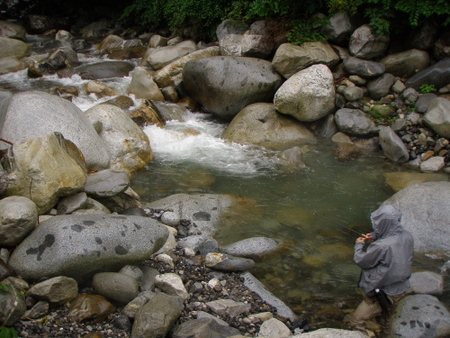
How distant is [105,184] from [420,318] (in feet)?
14.6

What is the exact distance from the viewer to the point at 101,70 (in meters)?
13.4

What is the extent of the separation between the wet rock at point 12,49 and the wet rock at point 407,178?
12694 millimetres

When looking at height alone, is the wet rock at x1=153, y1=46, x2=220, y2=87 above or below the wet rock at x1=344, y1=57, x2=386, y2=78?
below

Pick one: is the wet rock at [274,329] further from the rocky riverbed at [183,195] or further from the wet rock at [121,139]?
the wet rock at [121,139]

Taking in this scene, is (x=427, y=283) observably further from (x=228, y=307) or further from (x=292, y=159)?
(x=292, y=159)

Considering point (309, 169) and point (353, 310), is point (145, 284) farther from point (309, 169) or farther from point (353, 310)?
point (309, 169)

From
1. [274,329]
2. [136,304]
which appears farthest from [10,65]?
[274,329]

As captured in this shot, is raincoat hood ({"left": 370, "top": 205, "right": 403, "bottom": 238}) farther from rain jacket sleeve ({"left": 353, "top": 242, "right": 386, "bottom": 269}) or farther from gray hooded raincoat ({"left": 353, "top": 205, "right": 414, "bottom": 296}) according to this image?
rain jacket sleeve ({"left": 353, "top": 242, "right": 386, "bottom": 269})

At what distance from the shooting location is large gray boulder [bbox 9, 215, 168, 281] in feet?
14.5

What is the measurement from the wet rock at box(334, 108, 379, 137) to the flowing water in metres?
0.59

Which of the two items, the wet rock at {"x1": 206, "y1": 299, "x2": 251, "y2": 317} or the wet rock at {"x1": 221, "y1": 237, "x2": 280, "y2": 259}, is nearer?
the wet rock at {"x1": 206, "y1": 299, "x2": 251, "y2": 317}

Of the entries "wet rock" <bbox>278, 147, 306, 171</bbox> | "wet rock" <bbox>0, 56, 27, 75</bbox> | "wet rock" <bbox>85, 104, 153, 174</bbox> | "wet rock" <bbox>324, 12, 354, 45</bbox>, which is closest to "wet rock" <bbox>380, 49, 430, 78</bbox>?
"wet rock" <bbox>324, 12, 354, 45</bbox>

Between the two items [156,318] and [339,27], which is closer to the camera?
[156,318]

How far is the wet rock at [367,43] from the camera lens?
10.7 meters
